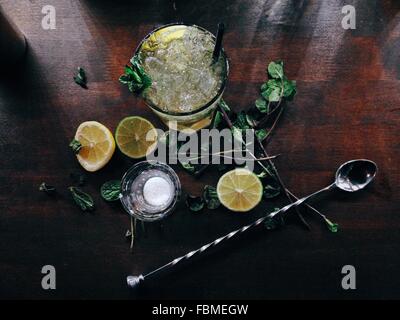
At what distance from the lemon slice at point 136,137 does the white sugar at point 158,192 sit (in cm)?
16

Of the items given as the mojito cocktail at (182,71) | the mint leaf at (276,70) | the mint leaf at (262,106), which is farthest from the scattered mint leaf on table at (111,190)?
the mint leaf at (276,70)

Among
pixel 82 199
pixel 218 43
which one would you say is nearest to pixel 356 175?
pixel 218 43

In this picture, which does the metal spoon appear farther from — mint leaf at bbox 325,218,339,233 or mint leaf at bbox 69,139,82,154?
mint leaf at bbox 69,139,82,154

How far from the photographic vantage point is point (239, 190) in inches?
108

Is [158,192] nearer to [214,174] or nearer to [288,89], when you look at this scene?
[214,174]

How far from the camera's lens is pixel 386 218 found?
9.22ft

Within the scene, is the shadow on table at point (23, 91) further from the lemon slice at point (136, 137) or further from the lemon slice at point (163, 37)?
the lemon slice at point (163, 37)

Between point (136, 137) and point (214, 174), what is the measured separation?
47 cm

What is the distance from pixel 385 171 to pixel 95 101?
64.7 inches

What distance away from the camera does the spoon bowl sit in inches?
109

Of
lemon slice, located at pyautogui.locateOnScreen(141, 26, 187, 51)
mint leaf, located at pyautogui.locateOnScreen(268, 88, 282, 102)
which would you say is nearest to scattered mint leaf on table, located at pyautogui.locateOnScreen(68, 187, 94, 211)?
lemon slice, located at pyautogui.locateOnScreen(141, 26, 187, 51)

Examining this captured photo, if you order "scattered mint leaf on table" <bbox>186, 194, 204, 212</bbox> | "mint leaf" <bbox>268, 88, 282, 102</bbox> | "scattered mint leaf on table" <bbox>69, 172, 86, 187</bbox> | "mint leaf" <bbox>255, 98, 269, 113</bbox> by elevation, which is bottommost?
"scattered mint leaf on table" <bbox>186, 194, 204, 212</bbox>

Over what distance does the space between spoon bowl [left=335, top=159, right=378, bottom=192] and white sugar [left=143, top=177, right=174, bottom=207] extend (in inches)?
36.2
